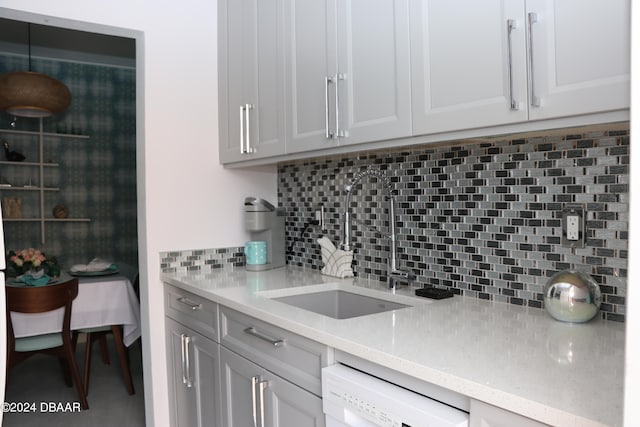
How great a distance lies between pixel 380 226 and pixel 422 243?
0.26 m

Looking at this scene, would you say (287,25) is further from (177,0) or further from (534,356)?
(534,356)

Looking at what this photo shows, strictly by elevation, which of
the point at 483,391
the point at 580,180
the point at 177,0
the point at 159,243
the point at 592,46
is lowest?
the point at 483,391

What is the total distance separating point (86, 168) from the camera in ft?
16.3

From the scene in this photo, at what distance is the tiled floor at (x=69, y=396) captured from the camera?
9.70ft

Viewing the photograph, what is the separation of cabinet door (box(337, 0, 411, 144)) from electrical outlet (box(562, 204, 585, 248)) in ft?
1.64

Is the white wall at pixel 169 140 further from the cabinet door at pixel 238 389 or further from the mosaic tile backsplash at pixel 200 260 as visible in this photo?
the cabinet door at pixel 238 389

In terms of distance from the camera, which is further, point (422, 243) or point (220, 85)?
point (220, 85)

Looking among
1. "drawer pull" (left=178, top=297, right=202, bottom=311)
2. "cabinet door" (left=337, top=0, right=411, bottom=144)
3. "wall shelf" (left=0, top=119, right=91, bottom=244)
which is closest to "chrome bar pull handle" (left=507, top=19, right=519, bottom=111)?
"cabinet door" (left=337, top=0, right=411, bottom=144)

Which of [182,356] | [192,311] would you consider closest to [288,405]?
[192,311]

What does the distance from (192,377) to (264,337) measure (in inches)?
31.7

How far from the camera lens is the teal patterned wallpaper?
4676 mm

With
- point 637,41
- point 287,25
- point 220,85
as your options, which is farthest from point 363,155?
point 637,41

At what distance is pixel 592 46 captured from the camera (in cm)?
104

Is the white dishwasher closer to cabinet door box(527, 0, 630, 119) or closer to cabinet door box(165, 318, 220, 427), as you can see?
cabinet door box(527, 0, 630, 119)
